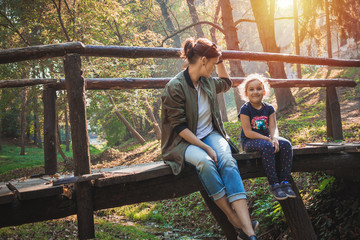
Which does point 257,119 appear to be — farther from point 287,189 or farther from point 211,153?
point 211,153

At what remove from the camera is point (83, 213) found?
9.27 feet

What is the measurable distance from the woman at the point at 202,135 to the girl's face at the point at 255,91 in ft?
1.44

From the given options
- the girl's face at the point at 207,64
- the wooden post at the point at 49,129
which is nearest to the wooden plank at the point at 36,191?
the wooden post at the point at 49,129

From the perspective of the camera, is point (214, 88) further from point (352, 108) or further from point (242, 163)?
point (352, 108)

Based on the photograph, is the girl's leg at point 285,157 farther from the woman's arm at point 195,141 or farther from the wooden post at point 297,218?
the woman's arm at point 195,141

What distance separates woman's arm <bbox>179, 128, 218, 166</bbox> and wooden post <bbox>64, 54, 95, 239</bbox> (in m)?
0.95

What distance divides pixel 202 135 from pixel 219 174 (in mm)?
519

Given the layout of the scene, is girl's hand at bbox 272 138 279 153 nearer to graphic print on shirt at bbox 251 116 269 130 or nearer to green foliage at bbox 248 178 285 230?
graphic print on shirt at bbox 251 116 269 130

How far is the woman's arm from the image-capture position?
3.00 meters

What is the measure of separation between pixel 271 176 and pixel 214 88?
3.78 ft

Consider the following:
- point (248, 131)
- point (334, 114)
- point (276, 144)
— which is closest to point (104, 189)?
point (248, 131)

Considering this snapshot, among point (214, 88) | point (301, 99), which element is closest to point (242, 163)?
point (214, 88)

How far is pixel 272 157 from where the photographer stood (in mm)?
3365

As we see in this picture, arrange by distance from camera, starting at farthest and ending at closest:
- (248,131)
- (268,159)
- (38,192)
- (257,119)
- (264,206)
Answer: (264,206)
(257,119)
(248,131)
(268,159)
(38,192)
